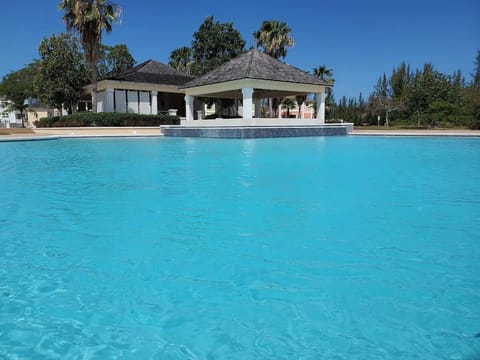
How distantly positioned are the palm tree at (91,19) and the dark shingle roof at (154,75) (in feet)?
10.6

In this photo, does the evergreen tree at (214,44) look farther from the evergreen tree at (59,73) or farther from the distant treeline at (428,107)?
the distant treeline at (428,107)

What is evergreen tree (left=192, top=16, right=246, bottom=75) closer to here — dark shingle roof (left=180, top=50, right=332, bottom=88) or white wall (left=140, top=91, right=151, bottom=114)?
white wall (left=140, top=91, right=151, bottom=114)

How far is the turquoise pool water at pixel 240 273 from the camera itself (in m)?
2.32

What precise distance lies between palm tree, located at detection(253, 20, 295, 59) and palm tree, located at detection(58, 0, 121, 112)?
49.8 feet

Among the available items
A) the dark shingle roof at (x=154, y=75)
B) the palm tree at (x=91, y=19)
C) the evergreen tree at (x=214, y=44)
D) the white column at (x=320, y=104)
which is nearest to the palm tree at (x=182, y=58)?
the evergreen tree at (x=214, y=44)

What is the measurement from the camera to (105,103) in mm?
29016

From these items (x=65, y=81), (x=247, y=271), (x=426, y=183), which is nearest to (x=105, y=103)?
(x=65, y=81)

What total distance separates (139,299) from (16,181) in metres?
6.82

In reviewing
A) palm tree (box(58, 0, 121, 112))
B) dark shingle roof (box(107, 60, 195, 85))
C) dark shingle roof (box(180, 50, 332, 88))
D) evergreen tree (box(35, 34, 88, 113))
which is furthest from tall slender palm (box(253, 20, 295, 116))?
evergreen tree (box(35, 34, 88, 113))

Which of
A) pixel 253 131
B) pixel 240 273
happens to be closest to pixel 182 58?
pixel 253 131

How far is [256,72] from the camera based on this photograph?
2256 centimetres

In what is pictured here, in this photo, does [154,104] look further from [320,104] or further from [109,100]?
[320,104]

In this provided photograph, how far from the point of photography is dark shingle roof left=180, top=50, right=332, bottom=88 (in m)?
22.7

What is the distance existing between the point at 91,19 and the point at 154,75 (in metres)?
8.32
